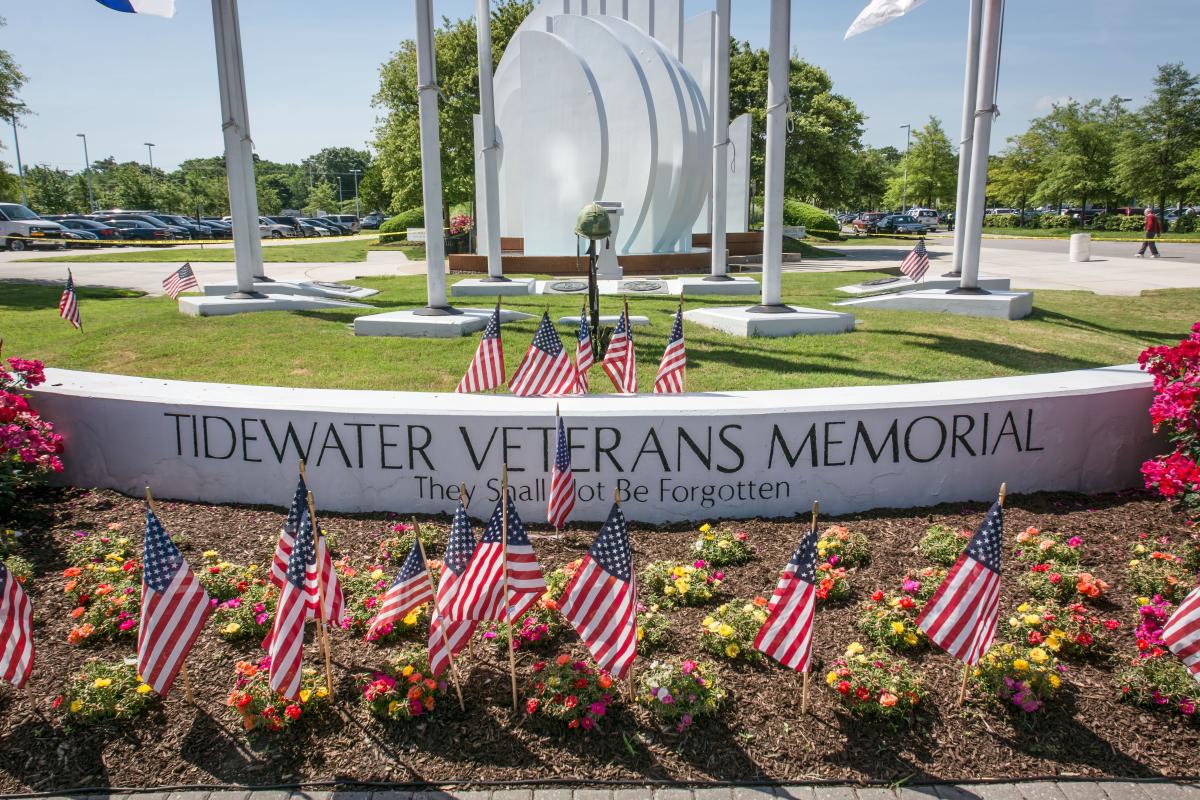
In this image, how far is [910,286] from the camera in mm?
17953

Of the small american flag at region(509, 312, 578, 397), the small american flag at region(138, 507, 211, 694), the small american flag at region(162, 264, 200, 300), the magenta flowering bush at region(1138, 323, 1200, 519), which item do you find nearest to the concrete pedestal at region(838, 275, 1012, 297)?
the magenta flowering bush at region(1138, 323, 1200, 519)

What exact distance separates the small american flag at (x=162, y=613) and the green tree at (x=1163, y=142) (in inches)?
2249

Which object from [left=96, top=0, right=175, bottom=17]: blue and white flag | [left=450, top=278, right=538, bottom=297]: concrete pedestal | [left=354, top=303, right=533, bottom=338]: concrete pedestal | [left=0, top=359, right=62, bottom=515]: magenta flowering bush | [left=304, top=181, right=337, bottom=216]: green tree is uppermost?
[left=304, top=181, right=337, bottom=216]: green tree

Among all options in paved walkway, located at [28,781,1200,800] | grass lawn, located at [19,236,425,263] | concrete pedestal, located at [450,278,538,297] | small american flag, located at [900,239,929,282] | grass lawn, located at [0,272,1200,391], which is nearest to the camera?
paved walkway, located at [28,781,1200,800]

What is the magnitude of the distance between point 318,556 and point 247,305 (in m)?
10.7

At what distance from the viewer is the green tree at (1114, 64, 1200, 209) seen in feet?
161

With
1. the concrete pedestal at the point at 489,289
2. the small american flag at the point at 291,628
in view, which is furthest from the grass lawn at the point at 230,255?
the small american flag at the point at 291,628

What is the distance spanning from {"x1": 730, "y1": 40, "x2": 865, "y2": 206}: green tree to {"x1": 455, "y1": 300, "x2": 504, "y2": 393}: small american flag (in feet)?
117

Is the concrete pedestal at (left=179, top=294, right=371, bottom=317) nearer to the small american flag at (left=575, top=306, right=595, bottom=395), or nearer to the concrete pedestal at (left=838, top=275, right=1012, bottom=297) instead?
the small american flag at (left=575, top=306, right=595, bottom=395)

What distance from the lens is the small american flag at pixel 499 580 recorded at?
4.31m

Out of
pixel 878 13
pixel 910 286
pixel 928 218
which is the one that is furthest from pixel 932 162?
pixel 878 13

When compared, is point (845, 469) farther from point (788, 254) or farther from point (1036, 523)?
point (788, 254)

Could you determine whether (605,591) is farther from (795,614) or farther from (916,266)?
(916,266)

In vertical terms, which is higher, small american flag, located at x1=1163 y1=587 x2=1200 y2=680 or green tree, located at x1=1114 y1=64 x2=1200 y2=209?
green tree, located at x1=1114 y1=64 x2=1200 y2=209
